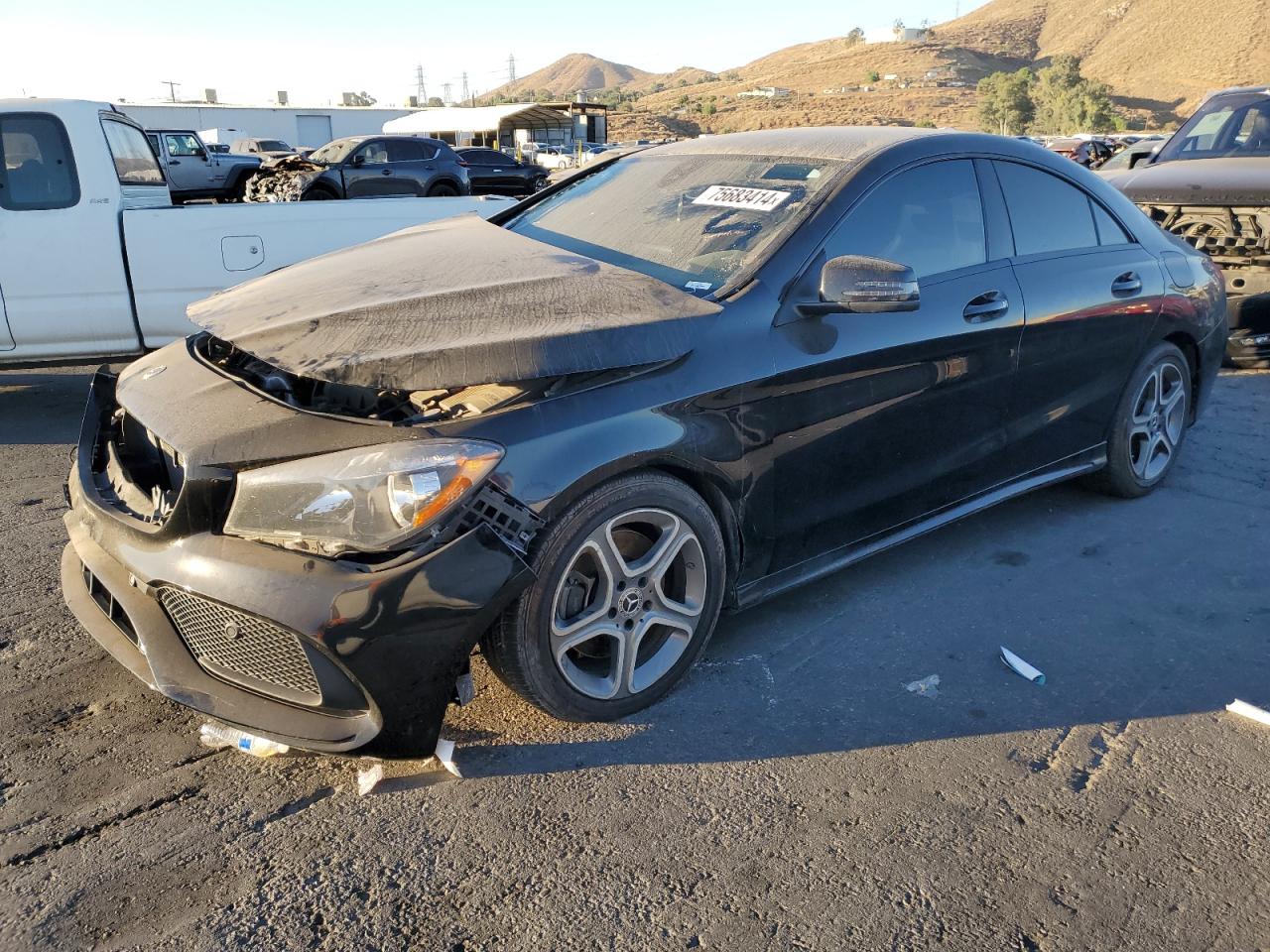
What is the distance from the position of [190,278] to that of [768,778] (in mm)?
5032

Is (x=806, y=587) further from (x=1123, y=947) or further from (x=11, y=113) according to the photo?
(x=11, y=113)

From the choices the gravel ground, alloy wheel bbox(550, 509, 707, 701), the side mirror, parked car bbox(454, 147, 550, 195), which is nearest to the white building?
parked car bbox(454, 147, 550, 195)

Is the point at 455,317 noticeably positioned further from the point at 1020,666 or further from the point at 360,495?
the point at 1020,666

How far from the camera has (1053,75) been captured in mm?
62438

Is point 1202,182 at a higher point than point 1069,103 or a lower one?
higher

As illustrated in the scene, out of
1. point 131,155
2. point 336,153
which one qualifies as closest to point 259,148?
point 336,153

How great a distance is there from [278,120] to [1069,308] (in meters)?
64.2

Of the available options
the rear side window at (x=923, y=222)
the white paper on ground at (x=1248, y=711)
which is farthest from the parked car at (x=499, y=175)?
the white paper on ground at (x=1248, y=711)

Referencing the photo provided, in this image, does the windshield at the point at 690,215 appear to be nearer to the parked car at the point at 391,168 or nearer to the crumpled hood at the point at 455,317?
the crumpled hood at the point at 455,317

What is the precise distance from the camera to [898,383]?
139 inches

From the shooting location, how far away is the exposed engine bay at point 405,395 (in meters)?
2.71

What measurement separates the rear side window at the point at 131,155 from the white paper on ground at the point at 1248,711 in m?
6.42

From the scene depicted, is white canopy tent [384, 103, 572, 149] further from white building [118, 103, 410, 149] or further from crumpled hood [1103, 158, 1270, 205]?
crumpled hood [1103, 158, 1270, 205]

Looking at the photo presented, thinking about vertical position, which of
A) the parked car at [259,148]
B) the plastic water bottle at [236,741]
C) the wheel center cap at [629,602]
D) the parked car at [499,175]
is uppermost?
the wheel center cap at [629,602]
